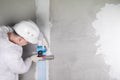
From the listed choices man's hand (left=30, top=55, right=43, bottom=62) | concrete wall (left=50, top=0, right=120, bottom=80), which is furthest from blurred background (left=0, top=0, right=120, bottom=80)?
man's hand (left=30, top=55, right=43, bottom=62)

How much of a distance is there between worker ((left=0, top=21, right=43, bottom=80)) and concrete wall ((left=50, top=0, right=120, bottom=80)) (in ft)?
1.44

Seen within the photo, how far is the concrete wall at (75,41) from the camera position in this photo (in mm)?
2604

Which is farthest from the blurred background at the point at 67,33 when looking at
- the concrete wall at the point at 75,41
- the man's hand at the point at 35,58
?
the man's hand at the point at 35,58

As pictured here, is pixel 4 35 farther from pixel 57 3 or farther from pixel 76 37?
pixel 76 37

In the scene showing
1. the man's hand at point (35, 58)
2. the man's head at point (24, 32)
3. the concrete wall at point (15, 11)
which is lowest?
the man's hand at point (35, 58)

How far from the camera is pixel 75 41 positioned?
2.71 metres

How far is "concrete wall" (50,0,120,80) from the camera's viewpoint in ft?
8.54

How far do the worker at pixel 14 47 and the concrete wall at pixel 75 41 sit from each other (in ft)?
1.44

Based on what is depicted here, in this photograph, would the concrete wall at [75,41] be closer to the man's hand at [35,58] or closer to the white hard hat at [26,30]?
the man's hand at [35,58]

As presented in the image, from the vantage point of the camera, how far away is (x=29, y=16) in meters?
2.50

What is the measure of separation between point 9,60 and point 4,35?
0.84ft

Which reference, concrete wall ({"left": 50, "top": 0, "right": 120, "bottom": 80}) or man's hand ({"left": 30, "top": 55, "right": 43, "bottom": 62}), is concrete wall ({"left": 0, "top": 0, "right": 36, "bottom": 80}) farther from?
man's hand ({"left": 30, "top": 55, "right": 43, "bottom": 62})

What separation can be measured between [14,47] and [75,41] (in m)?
0.86

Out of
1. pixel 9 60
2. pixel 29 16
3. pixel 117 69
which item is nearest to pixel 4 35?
pixel 9 60
